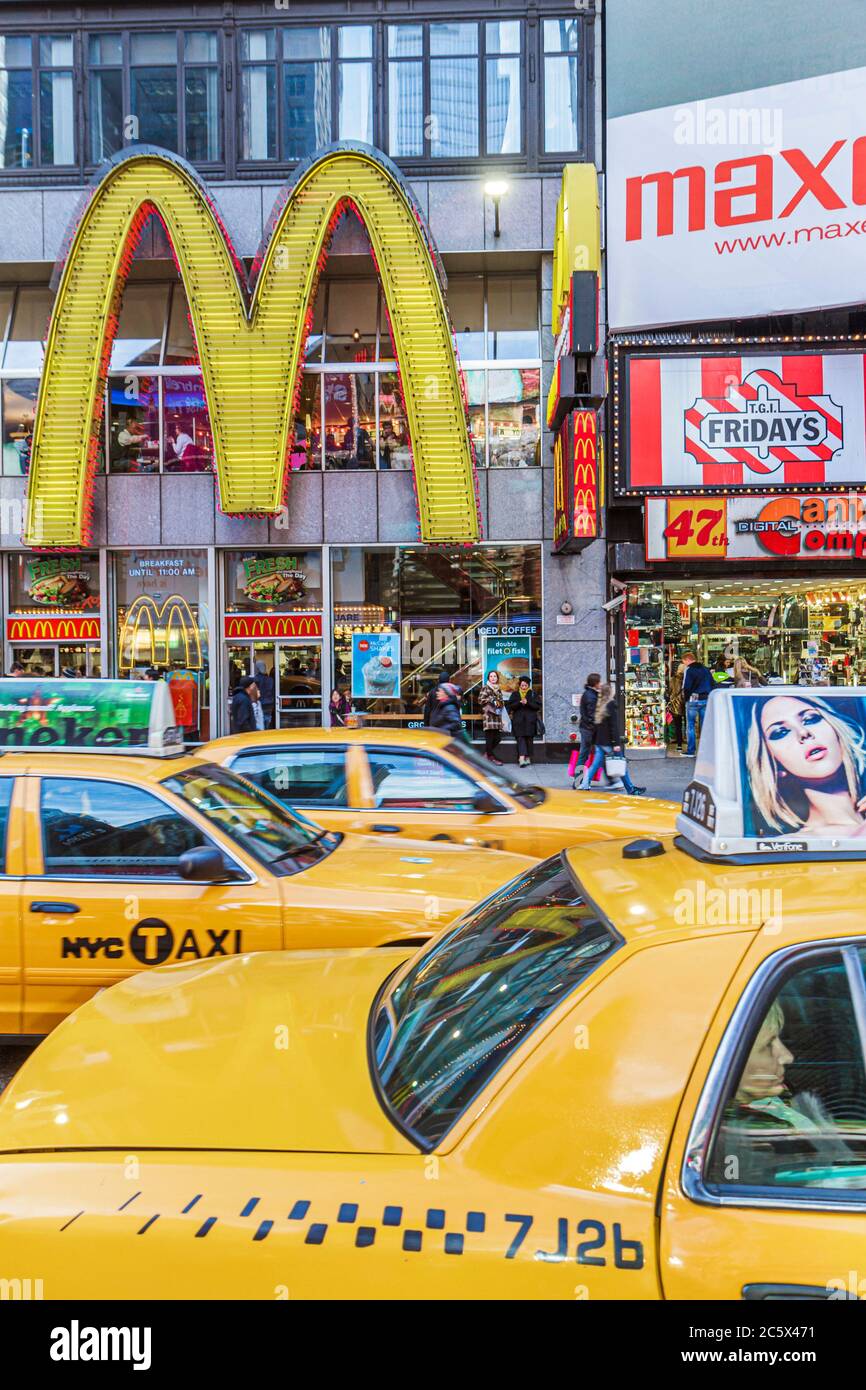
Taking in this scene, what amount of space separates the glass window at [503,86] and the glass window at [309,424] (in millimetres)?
5521

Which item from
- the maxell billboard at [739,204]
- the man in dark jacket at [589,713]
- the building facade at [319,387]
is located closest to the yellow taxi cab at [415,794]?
the man in dark jacket at [589,713]

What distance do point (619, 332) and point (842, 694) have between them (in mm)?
15843

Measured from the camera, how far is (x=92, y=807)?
15.5ft

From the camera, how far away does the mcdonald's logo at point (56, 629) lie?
17984 mm

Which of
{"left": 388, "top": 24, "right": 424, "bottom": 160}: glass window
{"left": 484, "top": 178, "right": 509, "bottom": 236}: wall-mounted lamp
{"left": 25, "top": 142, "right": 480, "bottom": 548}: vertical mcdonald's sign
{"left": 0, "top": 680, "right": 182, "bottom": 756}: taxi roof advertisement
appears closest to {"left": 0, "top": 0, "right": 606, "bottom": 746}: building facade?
{"left": 388, "top": 24, "right": 424, "bottom": 160}: glass window

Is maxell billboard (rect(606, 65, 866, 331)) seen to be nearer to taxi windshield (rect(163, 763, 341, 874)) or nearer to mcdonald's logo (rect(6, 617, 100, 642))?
mcdonald's logo (rect(6, 617, 100, 642))

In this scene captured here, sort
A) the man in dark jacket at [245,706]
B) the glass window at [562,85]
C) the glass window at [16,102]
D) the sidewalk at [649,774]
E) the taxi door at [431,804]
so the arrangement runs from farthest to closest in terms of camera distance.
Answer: the glass window at [16,102]
the glass window at [562,85]
the man in dark jacket at [245,706]
the sidewalk at [649,774]
the taxi door at [431,804]

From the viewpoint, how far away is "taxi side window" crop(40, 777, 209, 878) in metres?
4.61

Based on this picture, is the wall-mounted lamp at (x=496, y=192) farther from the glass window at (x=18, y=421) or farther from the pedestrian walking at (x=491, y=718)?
the glass window at (x=18, y=421)

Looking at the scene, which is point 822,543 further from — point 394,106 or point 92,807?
point 92,807

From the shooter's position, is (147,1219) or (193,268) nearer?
(147,1219)

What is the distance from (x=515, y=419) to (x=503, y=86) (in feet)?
20.5
